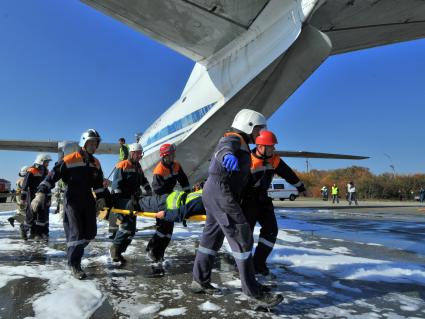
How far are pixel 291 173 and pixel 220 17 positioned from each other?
3.24m

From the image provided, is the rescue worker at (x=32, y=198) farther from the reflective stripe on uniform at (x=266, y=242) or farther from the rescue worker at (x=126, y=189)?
the reflective stripe on uniform at (x=266, y=242)

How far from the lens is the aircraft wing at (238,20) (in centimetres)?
571

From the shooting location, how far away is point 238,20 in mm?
6508

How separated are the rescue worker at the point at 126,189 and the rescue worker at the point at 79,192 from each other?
1.65 feet

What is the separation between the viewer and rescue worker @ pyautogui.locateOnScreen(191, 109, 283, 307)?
3199 mm

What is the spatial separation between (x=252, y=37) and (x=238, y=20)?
412 mm

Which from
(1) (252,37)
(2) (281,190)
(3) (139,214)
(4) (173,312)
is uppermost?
(1) (252,37)

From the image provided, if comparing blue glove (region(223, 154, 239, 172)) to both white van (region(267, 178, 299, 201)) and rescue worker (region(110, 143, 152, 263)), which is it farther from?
white van (region(267, 178, 299, 201))

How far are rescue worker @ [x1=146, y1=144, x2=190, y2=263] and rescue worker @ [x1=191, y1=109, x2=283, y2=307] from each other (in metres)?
1.58

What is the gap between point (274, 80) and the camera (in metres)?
6.58

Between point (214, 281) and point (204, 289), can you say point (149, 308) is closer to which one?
point (204, 289)

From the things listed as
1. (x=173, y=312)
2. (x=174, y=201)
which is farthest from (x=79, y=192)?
(x=173, y=312)

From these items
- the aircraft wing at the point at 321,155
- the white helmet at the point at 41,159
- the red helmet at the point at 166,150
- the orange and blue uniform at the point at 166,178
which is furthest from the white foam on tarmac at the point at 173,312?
the aircraft wing at the point at 321,155

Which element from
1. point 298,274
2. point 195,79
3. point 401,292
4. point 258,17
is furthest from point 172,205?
point 195,79
